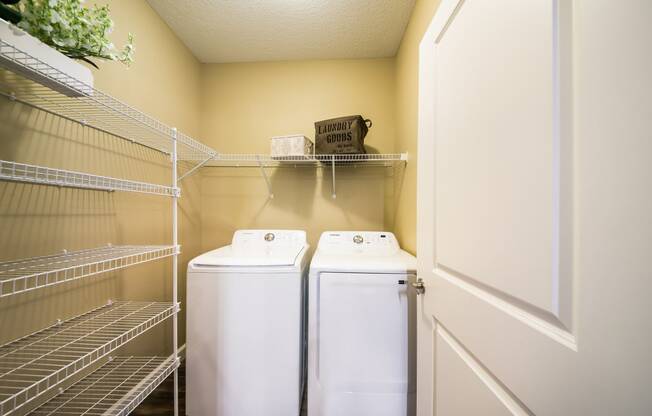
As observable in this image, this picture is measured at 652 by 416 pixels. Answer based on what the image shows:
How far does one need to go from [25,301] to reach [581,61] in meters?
1.84

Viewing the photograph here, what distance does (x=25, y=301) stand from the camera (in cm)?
100

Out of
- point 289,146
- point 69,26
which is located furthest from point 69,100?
point 289,146

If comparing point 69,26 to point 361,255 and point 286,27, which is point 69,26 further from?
point 361,255

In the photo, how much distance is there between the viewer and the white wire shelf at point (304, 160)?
1.95 metres

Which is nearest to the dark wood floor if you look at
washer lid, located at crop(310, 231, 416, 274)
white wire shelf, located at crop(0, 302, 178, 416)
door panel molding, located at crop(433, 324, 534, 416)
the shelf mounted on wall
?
white wire shelf, located at crop(0, 302, 178, 416)

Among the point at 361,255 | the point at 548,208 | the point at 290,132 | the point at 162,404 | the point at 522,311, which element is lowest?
the point at 162,404

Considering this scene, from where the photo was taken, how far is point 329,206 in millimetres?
2209

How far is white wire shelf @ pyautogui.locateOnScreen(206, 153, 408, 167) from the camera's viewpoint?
6.39 feet

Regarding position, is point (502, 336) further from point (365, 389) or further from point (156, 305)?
point (156, 305)

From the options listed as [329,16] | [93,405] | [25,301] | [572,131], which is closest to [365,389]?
[93,405]

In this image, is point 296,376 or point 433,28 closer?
point 433,28

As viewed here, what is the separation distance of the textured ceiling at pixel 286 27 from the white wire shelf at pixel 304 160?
0.89 metres

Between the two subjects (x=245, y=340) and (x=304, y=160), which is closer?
(x=245, y=340)

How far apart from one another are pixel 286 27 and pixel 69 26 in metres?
1.38
